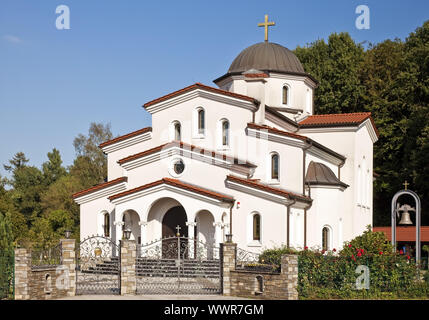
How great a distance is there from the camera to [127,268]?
1975 centimetres

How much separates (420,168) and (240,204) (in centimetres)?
1709

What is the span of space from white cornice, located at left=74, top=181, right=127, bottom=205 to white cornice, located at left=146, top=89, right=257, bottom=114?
4.14m

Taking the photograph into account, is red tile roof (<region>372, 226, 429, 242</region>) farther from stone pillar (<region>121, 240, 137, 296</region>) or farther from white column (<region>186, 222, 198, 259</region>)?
stone pillar (<region>121, 240, 137, 296</region>)

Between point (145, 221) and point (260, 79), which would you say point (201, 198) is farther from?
point (260, 79)

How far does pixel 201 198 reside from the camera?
91.8ft

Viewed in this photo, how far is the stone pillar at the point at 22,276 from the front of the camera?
59.6 ft

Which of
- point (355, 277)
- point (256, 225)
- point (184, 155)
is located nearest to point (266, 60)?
point (184, 155)

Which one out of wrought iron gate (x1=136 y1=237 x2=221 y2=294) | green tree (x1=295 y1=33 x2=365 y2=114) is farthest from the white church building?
green tree (x1=295 y1=33 x2=365 y2=114)

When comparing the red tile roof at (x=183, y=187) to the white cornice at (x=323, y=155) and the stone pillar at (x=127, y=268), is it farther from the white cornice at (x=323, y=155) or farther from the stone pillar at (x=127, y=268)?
the stone pillar at (x=127, y=268)
